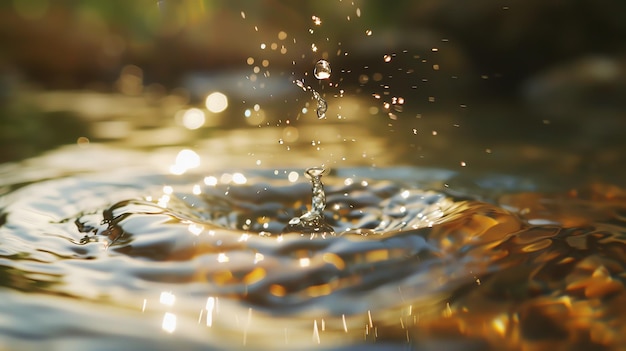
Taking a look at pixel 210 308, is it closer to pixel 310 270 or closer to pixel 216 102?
pixel 310 270

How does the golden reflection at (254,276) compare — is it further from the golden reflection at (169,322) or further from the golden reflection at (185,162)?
the golden reflection at (185,162)

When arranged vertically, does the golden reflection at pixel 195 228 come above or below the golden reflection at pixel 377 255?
above

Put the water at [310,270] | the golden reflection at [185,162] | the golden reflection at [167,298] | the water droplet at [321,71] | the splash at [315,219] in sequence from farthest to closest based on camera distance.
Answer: the golden reflection at [185,162], the water droplet at [321,71], the splash at [315,219], the golden reflection at [167,298], the water at [310,270]

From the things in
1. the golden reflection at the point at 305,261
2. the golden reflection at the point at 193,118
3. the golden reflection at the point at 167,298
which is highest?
the golden reflection at the point at 193,118

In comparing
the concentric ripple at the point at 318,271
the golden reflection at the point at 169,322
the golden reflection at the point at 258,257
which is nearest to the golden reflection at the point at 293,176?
the concentric ripple at the point at 318,271

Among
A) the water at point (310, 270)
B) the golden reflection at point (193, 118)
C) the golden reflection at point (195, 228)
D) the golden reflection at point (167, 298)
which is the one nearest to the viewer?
the water at point (310, 270)

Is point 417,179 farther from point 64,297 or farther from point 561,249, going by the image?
point 64,297

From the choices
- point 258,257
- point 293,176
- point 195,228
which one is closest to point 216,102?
point 293,176
